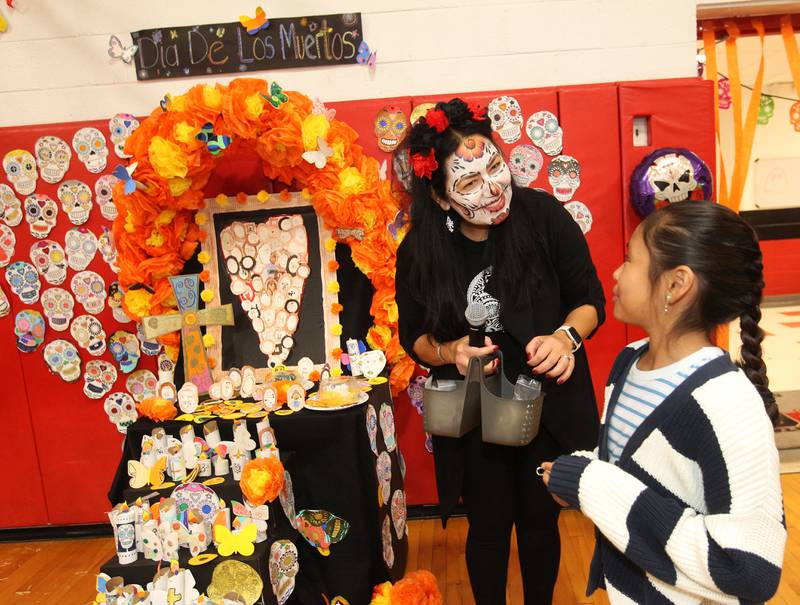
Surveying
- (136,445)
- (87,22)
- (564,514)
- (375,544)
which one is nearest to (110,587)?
(136,445)

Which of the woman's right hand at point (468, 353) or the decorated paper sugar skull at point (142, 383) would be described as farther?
the decorated paper sugar skull at point (142, 383)

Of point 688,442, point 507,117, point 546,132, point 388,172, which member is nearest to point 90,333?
point 388,172

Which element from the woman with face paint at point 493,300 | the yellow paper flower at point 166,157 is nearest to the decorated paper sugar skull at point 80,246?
the yellow paper flower at point 166,157

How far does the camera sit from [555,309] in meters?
1.73

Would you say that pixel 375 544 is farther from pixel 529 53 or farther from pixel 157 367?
pixel 529 53

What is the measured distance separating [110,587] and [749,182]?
25.2 ft

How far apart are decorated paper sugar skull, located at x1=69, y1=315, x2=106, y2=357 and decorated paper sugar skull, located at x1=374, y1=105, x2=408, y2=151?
152 cm

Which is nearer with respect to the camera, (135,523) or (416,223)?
(416,223)

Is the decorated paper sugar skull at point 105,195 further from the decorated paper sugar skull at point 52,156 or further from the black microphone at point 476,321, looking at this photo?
the black microphone at point 476,321

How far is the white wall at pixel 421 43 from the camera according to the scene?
→ 282 centimetres

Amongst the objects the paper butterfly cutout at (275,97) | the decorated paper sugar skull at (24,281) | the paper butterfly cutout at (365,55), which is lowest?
the decorated paper sugar skull at (24,281)

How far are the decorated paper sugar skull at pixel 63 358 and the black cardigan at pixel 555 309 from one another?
1.94 meters

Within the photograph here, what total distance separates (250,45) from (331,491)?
1.89 m

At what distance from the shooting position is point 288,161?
8.43 feet
